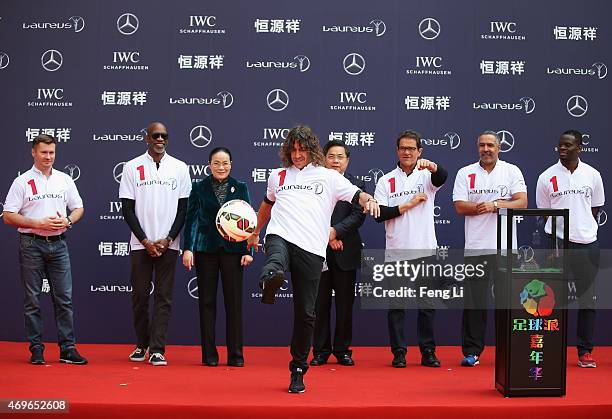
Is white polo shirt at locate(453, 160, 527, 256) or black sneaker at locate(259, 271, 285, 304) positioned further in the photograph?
white polo shirt at locate(453, 160, 527, 256)

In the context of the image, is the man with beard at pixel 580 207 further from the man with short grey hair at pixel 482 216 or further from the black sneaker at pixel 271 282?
the black sneaker at pixel 271 282

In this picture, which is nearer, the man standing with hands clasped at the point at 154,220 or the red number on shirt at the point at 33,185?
the red number on shirt at the point at 33,185

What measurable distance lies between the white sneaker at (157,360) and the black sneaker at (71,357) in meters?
0.50

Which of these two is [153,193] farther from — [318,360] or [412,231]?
[412,231]

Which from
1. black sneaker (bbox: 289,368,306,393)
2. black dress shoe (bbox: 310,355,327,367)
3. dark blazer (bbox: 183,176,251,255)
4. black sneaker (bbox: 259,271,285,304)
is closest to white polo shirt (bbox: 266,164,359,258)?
black sneaker (bbox: 259,271,285,304)

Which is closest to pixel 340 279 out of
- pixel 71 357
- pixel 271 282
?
pixel 271 282

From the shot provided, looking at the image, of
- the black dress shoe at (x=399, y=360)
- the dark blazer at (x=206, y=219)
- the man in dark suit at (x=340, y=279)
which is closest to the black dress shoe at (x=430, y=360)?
the black dress shoe at (x=399, y=360)

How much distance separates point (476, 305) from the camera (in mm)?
6480

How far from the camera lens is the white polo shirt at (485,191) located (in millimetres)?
6465

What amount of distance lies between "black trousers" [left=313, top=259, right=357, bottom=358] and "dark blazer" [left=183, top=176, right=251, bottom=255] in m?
0.71

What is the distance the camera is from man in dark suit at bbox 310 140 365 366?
6.50m

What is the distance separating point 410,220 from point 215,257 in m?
1.52

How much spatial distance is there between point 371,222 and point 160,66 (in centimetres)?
242

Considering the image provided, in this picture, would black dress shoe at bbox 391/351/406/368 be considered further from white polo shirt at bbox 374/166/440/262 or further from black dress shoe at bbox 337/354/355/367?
white polo shirt at bbox 374/166/440/262
